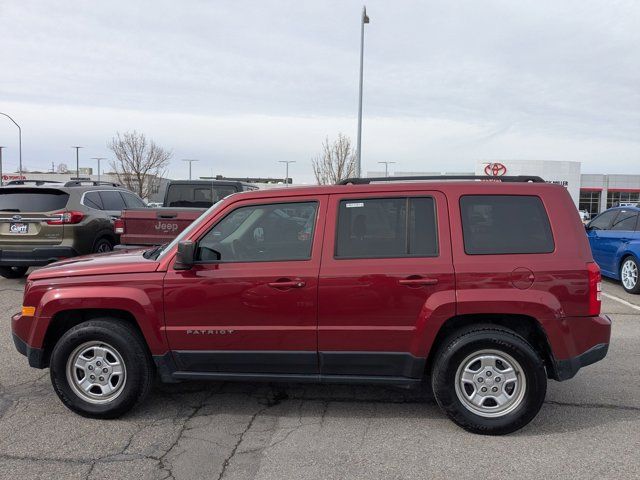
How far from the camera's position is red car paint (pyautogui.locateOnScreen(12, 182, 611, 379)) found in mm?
3586

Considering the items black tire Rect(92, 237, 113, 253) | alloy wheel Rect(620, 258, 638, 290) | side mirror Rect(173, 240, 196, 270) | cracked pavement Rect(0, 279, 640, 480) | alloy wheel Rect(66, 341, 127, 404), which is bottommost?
cracked pavement Rect(0, 279, 640, 480)

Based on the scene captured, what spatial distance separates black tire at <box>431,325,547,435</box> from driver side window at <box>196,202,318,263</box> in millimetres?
1269

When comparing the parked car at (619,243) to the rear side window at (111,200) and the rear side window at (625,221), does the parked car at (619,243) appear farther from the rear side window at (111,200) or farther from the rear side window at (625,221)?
the rear side window at (111,200)

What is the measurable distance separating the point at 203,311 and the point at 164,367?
555 mm

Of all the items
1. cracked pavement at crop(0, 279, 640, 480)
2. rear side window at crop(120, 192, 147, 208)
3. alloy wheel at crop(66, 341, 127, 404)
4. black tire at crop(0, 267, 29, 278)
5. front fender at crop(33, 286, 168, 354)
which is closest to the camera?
cracked pavement at crop(0, 279, 640, 480)

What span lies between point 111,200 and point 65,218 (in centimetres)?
197

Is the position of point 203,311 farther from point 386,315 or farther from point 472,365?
point 472,365

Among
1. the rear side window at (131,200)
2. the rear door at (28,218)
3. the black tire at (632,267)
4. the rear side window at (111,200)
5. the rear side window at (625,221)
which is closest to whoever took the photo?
the rear door at (28,218)

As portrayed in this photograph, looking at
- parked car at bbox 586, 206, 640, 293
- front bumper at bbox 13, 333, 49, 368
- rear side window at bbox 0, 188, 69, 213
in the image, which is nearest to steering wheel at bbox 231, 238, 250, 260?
front bumper at bbox 13, 333, 49, 368

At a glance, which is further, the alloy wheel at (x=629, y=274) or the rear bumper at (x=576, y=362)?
the alloy wheel at (x=629, y=274)

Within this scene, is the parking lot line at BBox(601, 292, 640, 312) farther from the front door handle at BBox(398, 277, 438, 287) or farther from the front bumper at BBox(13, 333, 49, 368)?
the front bumper at BBox(13, 333, 49, 368)

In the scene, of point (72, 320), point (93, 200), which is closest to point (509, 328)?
point (72, 320)

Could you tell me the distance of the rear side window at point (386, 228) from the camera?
3.74 meters

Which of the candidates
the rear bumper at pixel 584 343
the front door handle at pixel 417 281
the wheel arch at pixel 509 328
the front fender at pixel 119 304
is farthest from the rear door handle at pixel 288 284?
the rear bumper at pixel 584 343
